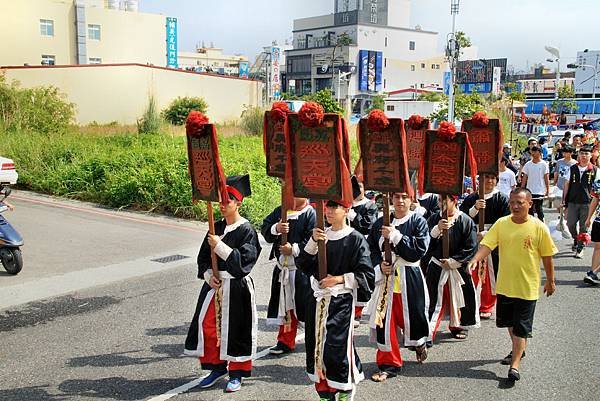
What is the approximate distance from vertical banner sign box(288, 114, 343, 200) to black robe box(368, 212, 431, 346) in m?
1.19

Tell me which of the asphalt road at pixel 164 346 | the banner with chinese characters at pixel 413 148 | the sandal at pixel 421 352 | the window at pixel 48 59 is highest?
the window at pixel 48 59

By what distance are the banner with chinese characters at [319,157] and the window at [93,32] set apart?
46.7 meters

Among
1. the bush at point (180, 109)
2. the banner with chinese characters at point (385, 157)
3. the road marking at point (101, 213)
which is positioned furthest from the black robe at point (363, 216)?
the bush at point (180, 109)

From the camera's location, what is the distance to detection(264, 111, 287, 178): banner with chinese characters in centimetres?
606

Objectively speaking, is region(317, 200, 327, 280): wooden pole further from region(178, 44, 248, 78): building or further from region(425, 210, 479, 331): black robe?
region(178, 44, 248, 78): building

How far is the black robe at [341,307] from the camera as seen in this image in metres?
4.68

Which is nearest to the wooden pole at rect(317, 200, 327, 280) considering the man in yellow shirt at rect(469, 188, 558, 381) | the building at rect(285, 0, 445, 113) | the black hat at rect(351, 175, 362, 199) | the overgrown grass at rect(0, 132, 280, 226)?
the man in yellow shirt at rect(469, 188, 558, 381)

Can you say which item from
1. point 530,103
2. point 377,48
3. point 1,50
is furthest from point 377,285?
point 377,48

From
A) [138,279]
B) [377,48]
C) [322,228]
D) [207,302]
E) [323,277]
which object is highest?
[377,48]

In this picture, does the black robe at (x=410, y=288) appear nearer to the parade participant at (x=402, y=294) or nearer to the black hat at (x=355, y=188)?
the parade participant at (x=402, y=294)

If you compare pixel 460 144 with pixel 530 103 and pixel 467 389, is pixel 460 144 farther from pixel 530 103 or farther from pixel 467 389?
pixel 530 103

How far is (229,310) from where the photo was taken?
17.0 ft

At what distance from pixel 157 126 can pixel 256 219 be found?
1674cm

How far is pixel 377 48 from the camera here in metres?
102
